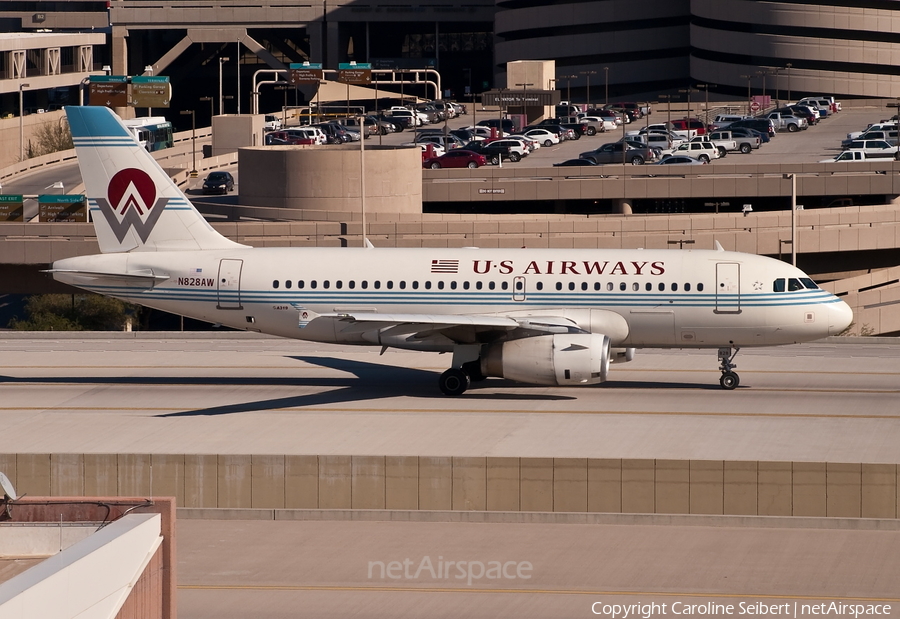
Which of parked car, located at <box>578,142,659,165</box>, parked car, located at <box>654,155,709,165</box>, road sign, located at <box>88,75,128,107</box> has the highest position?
road sign, located at <box>88,75,128,107</box>

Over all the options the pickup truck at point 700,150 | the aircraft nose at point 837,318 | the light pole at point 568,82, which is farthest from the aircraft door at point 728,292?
the light pole at point 568,82

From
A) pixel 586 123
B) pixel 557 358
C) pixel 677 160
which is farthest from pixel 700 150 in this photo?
pixel 557 358

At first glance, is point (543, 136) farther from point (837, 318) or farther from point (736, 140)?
point (837, 318)

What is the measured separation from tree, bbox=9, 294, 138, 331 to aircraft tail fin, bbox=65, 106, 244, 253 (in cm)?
2810

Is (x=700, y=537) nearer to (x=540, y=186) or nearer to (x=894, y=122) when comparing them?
(x=540, y=186)

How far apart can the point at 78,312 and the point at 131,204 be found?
105 feet

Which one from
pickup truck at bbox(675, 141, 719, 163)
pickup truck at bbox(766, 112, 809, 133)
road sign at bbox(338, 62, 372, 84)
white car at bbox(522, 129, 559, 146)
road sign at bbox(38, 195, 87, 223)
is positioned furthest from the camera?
road sign at bbox(338, 62, 372, 84)

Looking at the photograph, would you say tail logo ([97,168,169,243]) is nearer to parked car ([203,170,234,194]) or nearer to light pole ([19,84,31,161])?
parked car ([203,170,234,194])

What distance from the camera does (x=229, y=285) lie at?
39719 mm

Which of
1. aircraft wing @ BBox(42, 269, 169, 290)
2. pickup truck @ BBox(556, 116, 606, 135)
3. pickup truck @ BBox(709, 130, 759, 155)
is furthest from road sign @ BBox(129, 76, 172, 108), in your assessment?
aircraft wing @ BBox(42, 269, 169, 290)

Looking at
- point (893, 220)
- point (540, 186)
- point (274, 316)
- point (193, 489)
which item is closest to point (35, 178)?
point (540, 186)

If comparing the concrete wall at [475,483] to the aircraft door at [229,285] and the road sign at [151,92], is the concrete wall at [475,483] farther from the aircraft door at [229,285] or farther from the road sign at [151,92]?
the road sign at [151,92]

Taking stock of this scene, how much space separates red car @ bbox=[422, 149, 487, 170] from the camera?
9700 cm

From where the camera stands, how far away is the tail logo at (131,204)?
134ft
